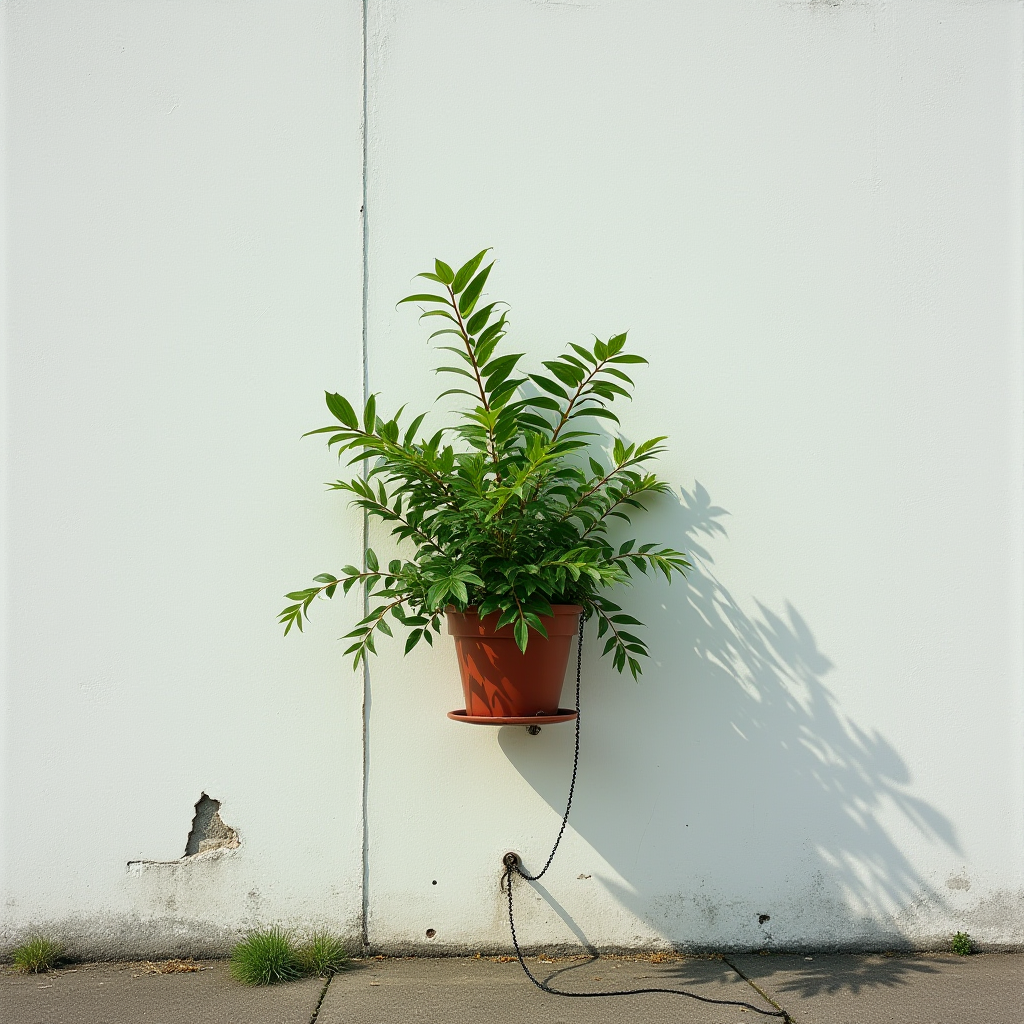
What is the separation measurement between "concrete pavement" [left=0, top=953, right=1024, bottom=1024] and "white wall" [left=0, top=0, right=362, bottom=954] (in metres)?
0.20

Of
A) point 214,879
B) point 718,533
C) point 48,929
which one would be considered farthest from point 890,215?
point 48,929

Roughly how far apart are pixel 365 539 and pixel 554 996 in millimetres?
1326

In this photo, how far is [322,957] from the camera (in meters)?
2.46

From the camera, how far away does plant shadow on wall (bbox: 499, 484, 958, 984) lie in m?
2.61

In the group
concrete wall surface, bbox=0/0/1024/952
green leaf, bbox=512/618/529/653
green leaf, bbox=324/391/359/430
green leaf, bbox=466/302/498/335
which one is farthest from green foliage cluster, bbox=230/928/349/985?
green leaf, bbox=466/302/498/335

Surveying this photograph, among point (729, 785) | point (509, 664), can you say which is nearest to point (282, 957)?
point (509, 664)

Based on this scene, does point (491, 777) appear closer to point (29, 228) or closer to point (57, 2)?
point (29, 228)

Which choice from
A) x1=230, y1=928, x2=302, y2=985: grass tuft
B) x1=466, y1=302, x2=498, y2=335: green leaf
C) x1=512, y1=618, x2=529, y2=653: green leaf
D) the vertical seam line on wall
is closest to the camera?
x1=512, y1=618, x2=529, y2=653: green leaf

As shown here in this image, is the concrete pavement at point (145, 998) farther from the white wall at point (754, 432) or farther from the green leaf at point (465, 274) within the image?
the green leaf at point (465, 274)

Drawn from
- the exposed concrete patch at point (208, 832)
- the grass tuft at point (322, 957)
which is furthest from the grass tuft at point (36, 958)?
the grass tuft at point (322, 957)

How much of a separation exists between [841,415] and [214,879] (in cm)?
230

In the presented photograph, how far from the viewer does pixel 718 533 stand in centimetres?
270

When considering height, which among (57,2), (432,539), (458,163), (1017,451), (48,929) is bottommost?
(48,929)

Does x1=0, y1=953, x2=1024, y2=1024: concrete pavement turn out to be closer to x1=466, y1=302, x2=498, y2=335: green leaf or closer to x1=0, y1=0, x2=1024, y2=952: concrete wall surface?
x1=0, y1=0, x2=1024, y2=952: concrete wall surface
